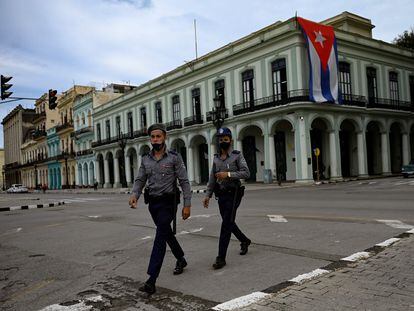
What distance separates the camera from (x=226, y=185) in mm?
5465

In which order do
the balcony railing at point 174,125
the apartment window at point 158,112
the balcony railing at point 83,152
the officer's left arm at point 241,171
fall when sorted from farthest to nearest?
the balcony railing at point 83,152 < the apartment window at point 158,112 < the balcony railing at point 174,125 < the officer's left arm at point 241,171

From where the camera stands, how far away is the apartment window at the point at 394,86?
34250 millimetres

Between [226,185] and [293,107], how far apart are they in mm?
22093

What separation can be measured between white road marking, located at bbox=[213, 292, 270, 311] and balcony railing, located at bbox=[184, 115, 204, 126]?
31.2 metres

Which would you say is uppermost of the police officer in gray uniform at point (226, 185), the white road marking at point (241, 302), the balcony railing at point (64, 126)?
the balcony railing at point (64, 126)

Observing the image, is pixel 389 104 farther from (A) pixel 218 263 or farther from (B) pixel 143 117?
(A) pixel 218 263

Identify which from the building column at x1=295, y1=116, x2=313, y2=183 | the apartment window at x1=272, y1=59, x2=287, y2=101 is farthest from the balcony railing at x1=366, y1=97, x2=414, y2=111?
the building column at x1=295, y1=116, x2=313, y2=183

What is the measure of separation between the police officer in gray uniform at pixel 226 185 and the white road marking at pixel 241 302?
4.28 feet

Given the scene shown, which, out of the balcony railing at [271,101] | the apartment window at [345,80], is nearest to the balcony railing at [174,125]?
the balcony railing at [271,101]

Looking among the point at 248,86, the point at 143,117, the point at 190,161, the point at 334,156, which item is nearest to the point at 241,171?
the point at 334,156

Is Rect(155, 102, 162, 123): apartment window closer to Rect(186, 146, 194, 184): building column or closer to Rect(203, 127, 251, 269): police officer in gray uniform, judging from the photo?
Rect(186, 146, 194, 184): building column

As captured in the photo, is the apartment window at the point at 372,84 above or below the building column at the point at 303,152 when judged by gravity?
above

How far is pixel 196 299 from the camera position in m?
4.09

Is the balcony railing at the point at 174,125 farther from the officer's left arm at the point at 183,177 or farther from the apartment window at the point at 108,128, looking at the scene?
the officer's left arm at the point at 183,177
